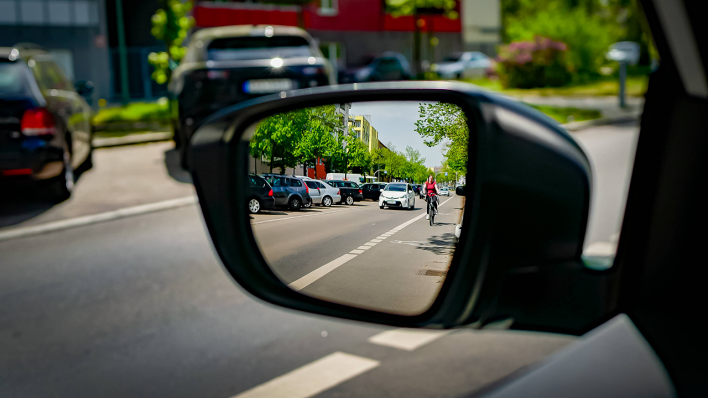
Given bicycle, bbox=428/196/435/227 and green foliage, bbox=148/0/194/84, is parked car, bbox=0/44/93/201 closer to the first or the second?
bicycle, bbox=428/196/435/227

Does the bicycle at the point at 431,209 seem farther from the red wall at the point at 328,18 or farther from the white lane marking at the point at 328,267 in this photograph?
the red wall at the point at 328,18

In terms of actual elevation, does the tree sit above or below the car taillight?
above

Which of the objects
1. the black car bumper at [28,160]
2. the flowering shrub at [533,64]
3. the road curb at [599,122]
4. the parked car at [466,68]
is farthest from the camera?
the parked car at [466,68]

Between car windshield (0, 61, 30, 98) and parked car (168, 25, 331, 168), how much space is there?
183cm

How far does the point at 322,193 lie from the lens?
3.43 feet

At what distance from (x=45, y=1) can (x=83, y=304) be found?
2334 centimetres

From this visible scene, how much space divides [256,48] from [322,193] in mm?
7838

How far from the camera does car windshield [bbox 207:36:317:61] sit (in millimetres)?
8359

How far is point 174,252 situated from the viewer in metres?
5.43

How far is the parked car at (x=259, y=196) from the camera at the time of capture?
3.60 ft

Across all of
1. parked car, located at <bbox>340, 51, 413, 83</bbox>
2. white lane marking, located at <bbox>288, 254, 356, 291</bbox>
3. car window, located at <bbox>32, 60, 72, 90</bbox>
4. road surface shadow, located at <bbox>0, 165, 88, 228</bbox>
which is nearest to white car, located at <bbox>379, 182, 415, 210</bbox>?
white lane marking, located at <bbox>288, 254, 356, 291</bbox>

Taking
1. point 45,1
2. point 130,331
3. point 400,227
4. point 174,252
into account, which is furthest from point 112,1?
point 400,227

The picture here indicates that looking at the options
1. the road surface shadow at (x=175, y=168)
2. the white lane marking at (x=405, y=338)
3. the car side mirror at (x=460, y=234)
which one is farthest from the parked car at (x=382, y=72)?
the car side mirror at (x=460, y=234)

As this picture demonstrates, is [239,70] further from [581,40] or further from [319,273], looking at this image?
[581,40]
